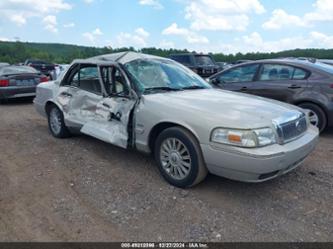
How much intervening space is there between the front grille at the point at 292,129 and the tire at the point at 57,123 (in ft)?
12.8

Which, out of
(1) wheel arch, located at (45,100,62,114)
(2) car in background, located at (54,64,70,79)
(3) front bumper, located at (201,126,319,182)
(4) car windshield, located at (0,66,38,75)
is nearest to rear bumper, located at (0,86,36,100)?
(4) car windshield, located at (0,66,38,75)

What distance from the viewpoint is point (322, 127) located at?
6.23 meters

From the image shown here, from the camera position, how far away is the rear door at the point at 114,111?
4.44m

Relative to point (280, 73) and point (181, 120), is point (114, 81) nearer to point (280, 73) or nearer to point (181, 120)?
point (181, 120)

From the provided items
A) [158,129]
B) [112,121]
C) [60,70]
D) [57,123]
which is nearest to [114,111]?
[112,121]

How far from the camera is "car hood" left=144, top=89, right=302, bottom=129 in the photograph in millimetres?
3461

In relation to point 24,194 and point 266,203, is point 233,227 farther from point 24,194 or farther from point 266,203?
point 24,194

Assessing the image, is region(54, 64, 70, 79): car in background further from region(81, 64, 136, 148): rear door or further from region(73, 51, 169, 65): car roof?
region(81, 64, 136, 148): rear door

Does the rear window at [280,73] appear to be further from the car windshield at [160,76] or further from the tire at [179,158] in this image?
the tire at [179,158]

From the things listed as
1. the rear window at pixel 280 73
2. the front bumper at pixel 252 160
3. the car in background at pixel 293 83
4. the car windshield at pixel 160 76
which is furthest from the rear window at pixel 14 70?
the front bumper at pixel 252 160

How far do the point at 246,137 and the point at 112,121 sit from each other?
210 centimetres

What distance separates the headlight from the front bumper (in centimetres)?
5

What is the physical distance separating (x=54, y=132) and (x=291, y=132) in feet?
14.4

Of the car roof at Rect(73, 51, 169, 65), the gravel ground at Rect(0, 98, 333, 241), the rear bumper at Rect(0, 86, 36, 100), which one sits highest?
the car roof at Rect(73, 51, 169, 65)
